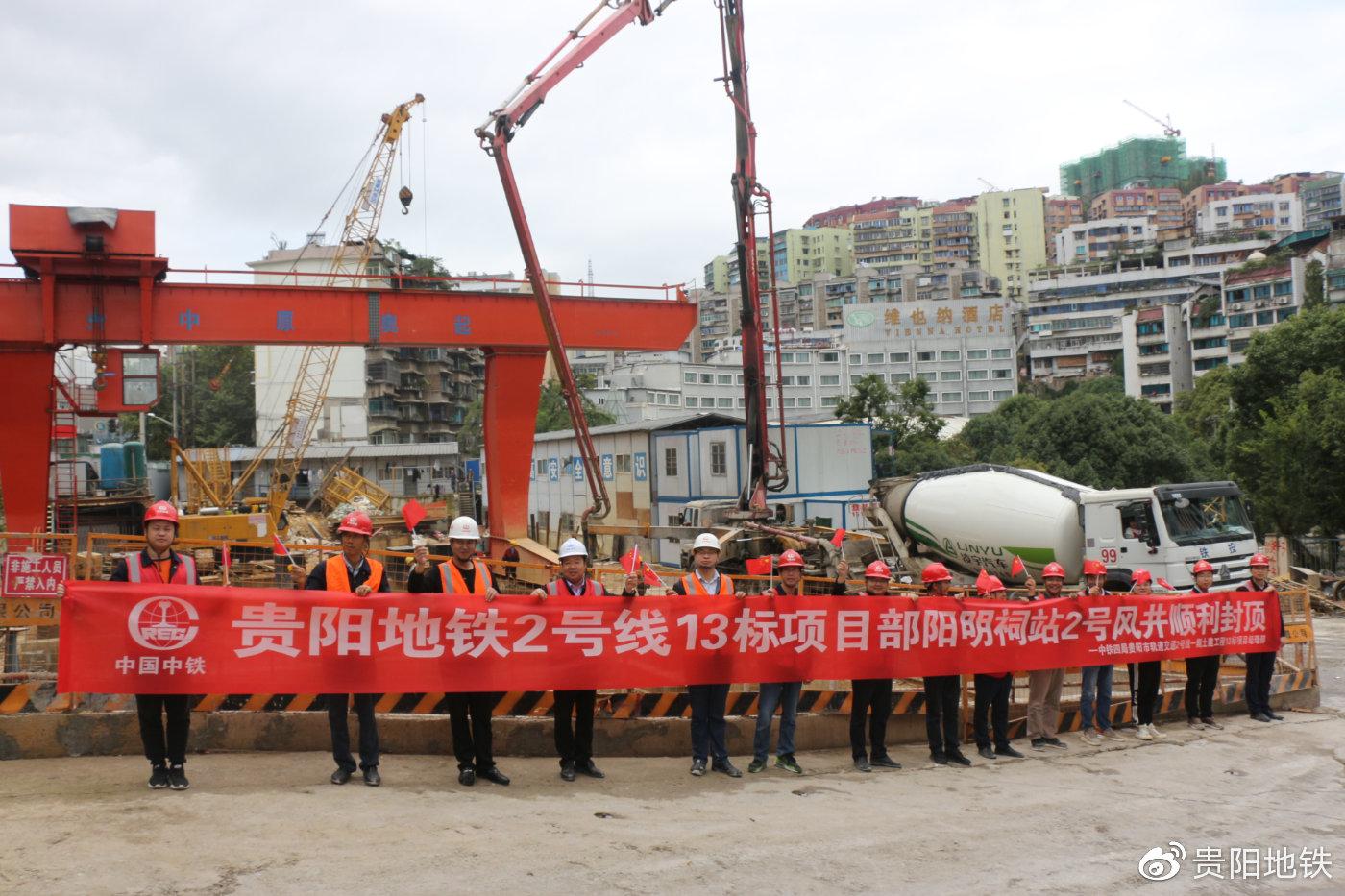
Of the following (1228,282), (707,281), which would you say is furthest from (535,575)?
(707,281)

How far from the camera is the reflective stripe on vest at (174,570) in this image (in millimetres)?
6699

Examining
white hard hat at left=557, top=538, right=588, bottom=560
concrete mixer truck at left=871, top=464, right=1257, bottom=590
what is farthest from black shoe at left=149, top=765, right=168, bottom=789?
concrete mixer truck at left=871, top=464, right=1257, bottom=590

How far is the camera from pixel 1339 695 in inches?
525

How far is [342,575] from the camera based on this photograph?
7117 millimetres

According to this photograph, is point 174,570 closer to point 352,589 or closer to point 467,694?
point 352,589

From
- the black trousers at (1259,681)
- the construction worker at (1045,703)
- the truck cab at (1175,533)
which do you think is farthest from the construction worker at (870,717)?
the truck cab at (1175,533)

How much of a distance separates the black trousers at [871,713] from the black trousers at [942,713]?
1.46 feet

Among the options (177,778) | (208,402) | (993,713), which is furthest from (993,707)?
(208,402)

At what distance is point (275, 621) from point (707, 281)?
188 metres

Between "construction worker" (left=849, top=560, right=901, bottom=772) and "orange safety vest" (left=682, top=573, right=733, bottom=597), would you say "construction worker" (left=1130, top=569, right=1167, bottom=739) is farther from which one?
"orange safety vest" (left=682, top=573, right=733, bottom=597)

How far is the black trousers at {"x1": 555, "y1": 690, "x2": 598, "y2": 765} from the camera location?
7.58 meters

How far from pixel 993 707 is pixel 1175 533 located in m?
8.78

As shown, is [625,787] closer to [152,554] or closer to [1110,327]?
[152,554]

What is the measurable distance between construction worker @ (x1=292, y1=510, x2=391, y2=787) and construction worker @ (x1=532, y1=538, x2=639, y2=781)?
1.25 m
